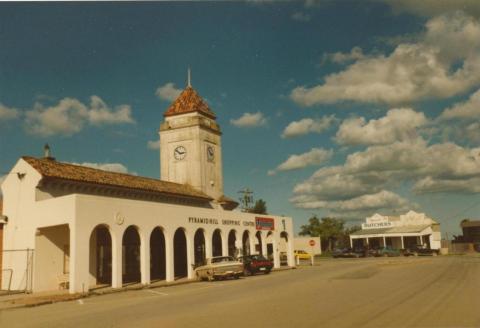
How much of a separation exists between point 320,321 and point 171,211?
1712cm

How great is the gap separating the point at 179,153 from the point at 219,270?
1819 centimetres

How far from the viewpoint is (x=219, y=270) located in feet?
80.9

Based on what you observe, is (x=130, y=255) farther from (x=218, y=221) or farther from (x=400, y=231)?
(x=400, y=231)

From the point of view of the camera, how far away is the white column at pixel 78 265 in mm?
19422

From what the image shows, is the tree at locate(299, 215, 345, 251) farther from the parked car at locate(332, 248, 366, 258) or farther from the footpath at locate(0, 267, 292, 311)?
the footpath at locate(0, 267, 292, 311)

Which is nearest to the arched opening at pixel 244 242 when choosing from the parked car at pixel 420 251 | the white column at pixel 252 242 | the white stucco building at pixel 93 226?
the white column at pixel 252 242

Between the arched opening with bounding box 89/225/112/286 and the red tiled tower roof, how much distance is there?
18.3 metres

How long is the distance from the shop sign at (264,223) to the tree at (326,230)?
47091mm

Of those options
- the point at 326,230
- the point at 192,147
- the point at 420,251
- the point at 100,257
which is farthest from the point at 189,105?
the point at 326,230

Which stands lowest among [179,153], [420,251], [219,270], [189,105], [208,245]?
[420,251]

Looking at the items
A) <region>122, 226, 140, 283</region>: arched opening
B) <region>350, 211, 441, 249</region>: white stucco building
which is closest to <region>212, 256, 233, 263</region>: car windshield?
<region>122, 226, 140, 283</region>: arched opening

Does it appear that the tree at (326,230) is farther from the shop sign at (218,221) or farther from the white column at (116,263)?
the white column at (116,263)

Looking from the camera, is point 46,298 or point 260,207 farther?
point 260,207

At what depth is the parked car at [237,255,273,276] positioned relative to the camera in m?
27.7
